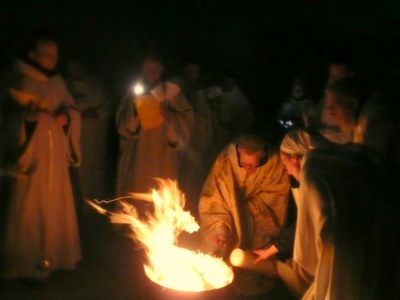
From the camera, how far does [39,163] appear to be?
5.48 m

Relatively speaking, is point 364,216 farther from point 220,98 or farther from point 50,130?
point 220,98

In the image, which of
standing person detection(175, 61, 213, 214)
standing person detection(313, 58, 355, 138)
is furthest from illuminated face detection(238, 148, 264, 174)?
standing person detection(175, 61, 213, 214)

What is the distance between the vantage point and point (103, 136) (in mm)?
7625

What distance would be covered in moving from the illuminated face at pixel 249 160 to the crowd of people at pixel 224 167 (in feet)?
0.06

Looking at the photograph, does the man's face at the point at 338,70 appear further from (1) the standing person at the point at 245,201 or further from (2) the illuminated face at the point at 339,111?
(2) the illuminated face at the point at 339,111

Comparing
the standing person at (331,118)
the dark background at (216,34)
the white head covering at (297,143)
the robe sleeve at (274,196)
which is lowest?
the robe sleeve at (274,196)

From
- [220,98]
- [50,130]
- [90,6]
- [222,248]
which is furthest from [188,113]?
[90,6]

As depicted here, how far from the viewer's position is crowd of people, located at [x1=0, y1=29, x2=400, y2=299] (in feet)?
9.27

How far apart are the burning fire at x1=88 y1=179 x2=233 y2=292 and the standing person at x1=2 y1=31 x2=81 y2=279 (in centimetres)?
164

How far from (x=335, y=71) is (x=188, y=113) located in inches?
81.0

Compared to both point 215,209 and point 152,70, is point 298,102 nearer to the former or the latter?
point 152,70

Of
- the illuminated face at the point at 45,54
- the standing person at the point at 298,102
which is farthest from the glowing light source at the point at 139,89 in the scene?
the standing person at the point at 298,102

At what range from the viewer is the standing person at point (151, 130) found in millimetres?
6680

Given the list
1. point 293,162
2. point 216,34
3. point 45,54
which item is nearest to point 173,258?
point 293,162
